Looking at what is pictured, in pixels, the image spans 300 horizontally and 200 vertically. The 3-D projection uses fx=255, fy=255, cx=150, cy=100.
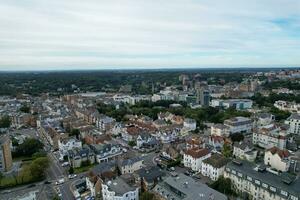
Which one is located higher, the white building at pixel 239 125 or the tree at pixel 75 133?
the white building at pixel 239 125

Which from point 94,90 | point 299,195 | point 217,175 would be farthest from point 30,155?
point 94,90

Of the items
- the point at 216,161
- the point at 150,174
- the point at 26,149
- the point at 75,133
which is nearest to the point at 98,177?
the point at 150,174

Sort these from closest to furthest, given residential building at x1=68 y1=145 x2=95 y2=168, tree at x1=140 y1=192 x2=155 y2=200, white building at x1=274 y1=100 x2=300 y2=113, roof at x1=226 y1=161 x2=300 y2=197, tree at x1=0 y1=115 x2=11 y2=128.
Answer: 1. roof at x1=226 y1=161 x2=300 y2=197
2. tree at x1=140 y1=192 x2=155 y2=200
3. residential building at x1=68 y1=145 x2=95 y2=168
4. tree at x1=0 y1=115 x2=11 y2=128
5. white building at x1=274 y1=100 x2=300 y2=113

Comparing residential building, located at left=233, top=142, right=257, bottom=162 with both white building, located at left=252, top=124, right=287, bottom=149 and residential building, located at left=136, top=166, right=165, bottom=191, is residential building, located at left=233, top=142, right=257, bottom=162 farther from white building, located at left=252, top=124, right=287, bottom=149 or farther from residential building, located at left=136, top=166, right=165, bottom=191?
residential building, located at left=136, top=166, right=165, bottom=191

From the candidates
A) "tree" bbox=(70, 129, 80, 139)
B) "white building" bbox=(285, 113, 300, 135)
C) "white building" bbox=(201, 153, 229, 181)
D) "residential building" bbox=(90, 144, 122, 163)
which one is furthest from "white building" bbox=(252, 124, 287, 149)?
"tree" bbox=(70, 129, 80, 139)

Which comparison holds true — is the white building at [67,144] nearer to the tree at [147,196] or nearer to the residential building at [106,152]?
the residential building at [106,152]

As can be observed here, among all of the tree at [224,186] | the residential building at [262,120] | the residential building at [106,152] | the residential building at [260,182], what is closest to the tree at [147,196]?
the tree at [224,186]

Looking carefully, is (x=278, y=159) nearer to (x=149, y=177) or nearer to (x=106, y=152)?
(x=149, y=177)
